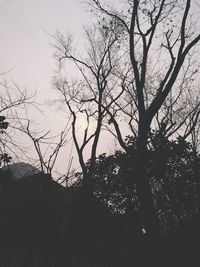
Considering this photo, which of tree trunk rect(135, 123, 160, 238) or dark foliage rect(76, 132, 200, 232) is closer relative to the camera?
tree trunk rect(135, 123, 160, 238)

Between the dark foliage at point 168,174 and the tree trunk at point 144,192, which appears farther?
the dark foliage at point 168,174

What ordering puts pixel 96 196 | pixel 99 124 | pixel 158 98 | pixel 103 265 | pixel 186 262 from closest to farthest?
pixel 158 98 → pixel 99 124 → pixel 186 262 → pixel 96 196 → pixel 103 265

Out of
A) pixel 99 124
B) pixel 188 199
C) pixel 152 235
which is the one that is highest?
pixel 99 124

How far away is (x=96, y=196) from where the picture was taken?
51.7 feet

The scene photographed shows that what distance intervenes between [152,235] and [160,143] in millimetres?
6233

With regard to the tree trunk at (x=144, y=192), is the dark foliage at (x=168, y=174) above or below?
above

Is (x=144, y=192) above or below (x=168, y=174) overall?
below

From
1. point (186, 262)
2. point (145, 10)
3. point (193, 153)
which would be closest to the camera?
point (145, 10)

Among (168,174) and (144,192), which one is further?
(168,174)

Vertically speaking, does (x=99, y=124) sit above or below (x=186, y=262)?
above

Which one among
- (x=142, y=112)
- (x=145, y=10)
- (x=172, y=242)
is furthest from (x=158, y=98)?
(x=172, y=242)

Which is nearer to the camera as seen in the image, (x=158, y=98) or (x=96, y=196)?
(x=158, y=98)

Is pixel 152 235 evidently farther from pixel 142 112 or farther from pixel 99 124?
A: pixel 99 124

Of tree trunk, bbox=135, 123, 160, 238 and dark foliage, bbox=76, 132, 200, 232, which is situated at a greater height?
dark foliage, bbox=76, 132, 200, 232
